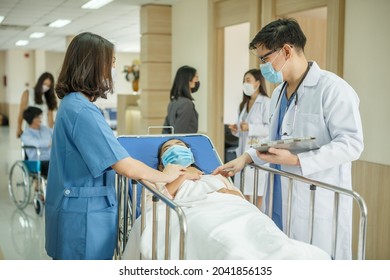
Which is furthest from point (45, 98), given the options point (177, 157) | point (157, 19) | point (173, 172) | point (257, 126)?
point (173, 172)

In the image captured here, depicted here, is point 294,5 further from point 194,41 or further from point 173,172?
point 173,172

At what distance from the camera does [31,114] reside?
15.0ft

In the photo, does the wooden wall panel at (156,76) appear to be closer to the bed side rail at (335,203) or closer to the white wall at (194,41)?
the white wall at (194,41)

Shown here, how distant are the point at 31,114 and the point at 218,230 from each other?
10.6ft

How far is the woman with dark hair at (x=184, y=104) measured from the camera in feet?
13.4

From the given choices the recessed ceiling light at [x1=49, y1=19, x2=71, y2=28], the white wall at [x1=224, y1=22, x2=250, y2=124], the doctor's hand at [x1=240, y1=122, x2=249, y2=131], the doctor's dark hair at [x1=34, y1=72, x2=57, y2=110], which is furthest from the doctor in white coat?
the recessed ceiling light at [x1=49, y1=19, x2=71, y2=28]

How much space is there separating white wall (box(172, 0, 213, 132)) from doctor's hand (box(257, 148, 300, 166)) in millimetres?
3236

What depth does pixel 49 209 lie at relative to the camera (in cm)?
201

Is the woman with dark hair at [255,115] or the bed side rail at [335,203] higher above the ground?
the woman with dark hair at [255,115]

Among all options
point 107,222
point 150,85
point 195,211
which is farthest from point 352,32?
point 150,85

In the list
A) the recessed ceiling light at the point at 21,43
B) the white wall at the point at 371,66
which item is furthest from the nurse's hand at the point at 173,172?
the recessed ceiling light at the point at 21,43

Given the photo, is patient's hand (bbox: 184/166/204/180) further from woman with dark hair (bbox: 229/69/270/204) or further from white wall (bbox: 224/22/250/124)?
white wall (bbox: 224/22/250/124)

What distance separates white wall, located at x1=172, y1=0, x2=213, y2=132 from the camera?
5.29 metres

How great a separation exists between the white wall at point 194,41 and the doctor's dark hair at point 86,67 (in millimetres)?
3365
